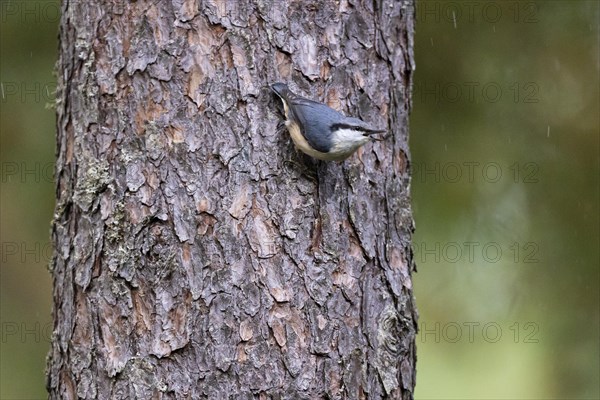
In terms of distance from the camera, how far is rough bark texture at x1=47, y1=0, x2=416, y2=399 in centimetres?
206

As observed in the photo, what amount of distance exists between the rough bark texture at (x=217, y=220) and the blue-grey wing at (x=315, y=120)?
7 centimetres

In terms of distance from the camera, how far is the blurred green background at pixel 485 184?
138 inches

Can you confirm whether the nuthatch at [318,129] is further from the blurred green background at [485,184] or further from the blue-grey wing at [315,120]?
the blurred green background at [485,184]

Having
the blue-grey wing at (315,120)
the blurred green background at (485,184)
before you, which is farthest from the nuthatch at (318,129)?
the blurred green background at (485,184)

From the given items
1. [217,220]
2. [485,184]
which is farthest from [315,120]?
[485,184]

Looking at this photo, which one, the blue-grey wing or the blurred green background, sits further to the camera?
the blurred green background

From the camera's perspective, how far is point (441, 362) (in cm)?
376

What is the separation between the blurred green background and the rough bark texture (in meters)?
1.34

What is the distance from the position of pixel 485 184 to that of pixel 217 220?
1.95m

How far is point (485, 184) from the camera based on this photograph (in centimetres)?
368

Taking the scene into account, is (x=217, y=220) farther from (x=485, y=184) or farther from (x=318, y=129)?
(x=485, y=184)

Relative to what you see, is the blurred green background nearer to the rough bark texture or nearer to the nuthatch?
the rough bark texture

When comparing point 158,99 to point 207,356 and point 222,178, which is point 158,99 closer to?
point 222,178

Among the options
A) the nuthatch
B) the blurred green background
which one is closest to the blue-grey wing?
the nuthatch
